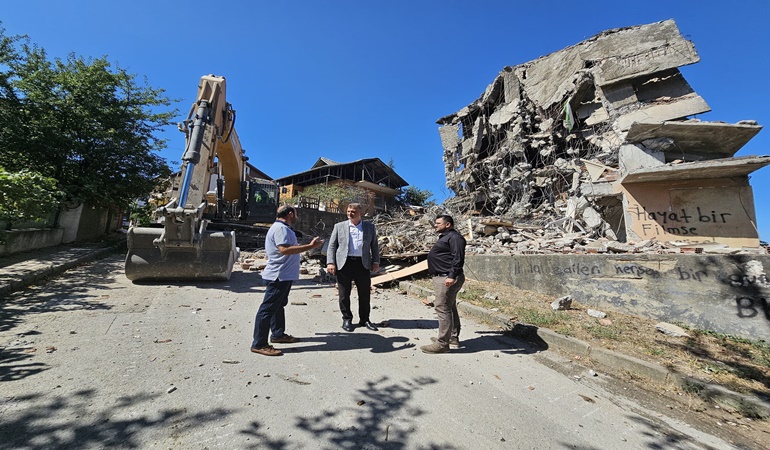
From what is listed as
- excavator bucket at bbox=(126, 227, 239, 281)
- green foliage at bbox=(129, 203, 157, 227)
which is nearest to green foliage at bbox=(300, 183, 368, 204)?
green foliage at bbox=(129, 203, 157, 227)

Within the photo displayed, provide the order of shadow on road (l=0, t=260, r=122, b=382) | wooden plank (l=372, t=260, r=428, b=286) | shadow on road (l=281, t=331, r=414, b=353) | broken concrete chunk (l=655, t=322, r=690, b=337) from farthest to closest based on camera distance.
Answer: wooden plank (l=372, t=260, r=428, b=286) < broken concrete chunk (l=655, t=322, r=690, b=337) < shadow on road (l=281, t=331, r=414, b=353) < shadow on road (l=0, t=260, r=122, b=382)

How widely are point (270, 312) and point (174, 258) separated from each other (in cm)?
398

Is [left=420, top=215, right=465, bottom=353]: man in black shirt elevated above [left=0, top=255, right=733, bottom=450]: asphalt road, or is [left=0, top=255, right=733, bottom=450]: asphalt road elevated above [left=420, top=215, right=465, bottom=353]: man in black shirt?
[left=420, top=215, right=465, bottom=353]: man in black shirt

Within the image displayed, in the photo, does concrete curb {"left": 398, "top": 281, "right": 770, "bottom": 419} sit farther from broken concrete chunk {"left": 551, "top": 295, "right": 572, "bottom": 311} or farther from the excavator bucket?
the excavator bucket

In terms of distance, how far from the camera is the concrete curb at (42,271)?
4898 millimetres

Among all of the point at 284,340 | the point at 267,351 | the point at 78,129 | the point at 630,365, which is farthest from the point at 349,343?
the point at 78,129

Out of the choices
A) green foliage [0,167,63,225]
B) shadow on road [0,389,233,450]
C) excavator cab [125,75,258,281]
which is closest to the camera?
shadow on road [0,389,233,450]

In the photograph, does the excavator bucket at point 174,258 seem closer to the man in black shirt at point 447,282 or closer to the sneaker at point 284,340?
the sneaker at point 284,340

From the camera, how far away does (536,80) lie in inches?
691

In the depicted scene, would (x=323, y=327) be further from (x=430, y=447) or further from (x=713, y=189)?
(x=713, y=189)

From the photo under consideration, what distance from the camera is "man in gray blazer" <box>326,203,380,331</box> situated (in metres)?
4.19

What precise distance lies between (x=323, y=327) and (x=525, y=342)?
110 inches

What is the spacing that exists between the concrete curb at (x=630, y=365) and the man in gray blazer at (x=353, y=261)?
1.99 metres

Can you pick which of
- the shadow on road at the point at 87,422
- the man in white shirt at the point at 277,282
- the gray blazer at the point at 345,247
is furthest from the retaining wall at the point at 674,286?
the shadow on road at the point at 87,422
